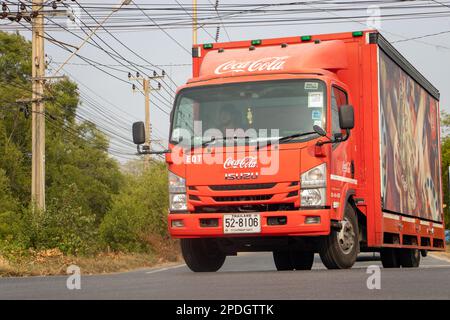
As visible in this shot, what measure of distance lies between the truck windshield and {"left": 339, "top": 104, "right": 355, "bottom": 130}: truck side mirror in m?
0.29

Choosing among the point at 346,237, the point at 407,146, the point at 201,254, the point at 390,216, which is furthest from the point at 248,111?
the point at 407,146

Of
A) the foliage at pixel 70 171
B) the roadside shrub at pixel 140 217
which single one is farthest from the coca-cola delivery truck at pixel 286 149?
the roadside shrub at pixel 140 217

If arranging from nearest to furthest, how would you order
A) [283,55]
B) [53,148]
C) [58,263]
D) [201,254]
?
1. [283,55]
2. [201,254]
3. [58,263]
4. [53,148]

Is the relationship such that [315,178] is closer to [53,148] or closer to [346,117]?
[346,117]

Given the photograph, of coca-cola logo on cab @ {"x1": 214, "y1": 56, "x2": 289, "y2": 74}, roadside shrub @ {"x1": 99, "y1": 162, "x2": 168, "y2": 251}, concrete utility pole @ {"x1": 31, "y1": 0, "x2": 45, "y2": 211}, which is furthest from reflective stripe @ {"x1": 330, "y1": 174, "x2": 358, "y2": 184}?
roadside shrub @ {"x1": 99, "y1": 162, "x2": 168, "y2": 251}

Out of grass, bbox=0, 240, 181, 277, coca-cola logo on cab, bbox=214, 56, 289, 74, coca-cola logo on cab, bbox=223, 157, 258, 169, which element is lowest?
grass, bbox=0, 240, 181, 277

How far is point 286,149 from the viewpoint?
1295 cm

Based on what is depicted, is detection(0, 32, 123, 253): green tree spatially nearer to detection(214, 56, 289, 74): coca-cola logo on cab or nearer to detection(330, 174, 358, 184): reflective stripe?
detection(214, 56, 289, 74): coca-cola logo on cab

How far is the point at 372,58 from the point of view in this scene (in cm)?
1439

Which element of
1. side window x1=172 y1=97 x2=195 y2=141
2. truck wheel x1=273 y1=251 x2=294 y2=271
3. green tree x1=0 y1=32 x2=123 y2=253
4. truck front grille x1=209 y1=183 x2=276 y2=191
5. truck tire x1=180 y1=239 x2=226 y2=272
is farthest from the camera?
green tree x1=0 y1=32 x2=123 y2=253

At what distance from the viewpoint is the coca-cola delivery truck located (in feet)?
42.7

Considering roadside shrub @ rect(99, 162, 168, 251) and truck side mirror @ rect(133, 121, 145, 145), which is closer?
truck side mirror @ rect(133, 121, 145, 145)

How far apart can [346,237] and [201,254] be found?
2383 millimetres

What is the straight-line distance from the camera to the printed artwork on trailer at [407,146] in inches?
590
